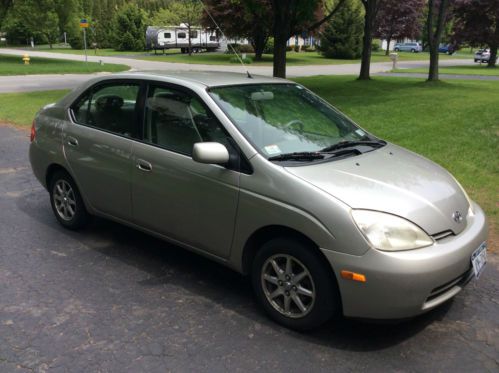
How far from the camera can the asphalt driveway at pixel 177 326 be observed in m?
3.03

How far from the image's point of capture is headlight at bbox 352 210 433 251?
2.96 meters

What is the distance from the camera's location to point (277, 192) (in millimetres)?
3291

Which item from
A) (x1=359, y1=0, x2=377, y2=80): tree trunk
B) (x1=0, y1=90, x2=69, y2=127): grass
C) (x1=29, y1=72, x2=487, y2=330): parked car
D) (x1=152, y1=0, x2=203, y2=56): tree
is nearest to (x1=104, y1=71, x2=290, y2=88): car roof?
(x1=29, y1=72, x2=487, y2=330): parked car

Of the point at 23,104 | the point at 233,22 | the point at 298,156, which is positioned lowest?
the point at 23,104

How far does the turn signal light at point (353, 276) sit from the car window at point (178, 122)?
125 centimetres

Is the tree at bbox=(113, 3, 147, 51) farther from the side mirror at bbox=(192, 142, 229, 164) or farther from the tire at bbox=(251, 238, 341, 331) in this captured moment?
the tire at bbox=(251, 238, 341, 331)

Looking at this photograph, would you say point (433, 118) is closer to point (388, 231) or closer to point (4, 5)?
point (388, 231)

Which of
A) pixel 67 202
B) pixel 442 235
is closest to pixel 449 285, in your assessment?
pixel 442 235

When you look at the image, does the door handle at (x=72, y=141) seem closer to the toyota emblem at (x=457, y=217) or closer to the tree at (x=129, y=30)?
the toyota emblem at (x=457, y=217)

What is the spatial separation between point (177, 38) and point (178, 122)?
5337cm

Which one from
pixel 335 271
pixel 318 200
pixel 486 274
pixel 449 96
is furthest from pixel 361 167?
pixel 449 96

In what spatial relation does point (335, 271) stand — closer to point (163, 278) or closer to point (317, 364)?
point (317, 364)

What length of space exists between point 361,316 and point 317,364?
15.2 inches

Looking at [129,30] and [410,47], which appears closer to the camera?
[129,30]
